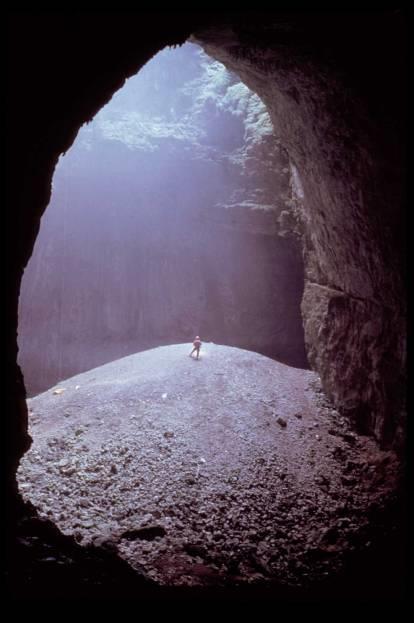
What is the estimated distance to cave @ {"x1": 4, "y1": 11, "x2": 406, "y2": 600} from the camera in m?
2.95

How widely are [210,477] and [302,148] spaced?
20.7 ft

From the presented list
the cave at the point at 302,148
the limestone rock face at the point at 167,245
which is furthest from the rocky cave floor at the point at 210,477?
the limestone rock face at the point at 167,245

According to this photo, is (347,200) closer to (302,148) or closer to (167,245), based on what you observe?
(302,148)

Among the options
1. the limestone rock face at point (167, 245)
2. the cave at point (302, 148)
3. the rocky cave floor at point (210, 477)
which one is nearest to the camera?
the cave at point (302, 148)

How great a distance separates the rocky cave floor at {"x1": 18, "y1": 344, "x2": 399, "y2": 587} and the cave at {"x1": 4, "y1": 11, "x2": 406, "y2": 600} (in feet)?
1.78

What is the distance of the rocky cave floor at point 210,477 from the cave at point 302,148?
0.54 meters

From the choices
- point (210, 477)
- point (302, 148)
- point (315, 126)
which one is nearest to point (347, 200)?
point (315, 126)

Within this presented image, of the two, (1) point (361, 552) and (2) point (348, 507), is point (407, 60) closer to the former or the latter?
(1) point (361, 552)

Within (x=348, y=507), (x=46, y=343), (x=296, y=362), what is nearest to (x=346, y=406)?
(x=348, y=507)

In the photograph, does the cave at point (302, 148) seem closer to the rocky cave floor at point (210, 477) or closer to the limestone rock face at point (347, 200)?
the limestone rock face at point (347, 200)

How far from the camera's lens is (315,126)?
6.29 meters

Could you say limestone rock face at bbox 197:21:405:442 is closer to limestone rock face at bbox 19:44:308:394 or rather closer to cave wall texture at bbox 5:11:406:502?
cave wall texture at bbox 5:11:406:502

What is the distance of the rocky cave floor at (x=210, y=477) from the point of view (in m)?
4.51

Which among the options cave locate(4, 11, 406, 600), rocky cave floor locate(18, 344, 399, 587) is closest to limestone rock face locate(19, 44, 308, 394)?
rocky cave floor locate(18, 344, 399, 587)
